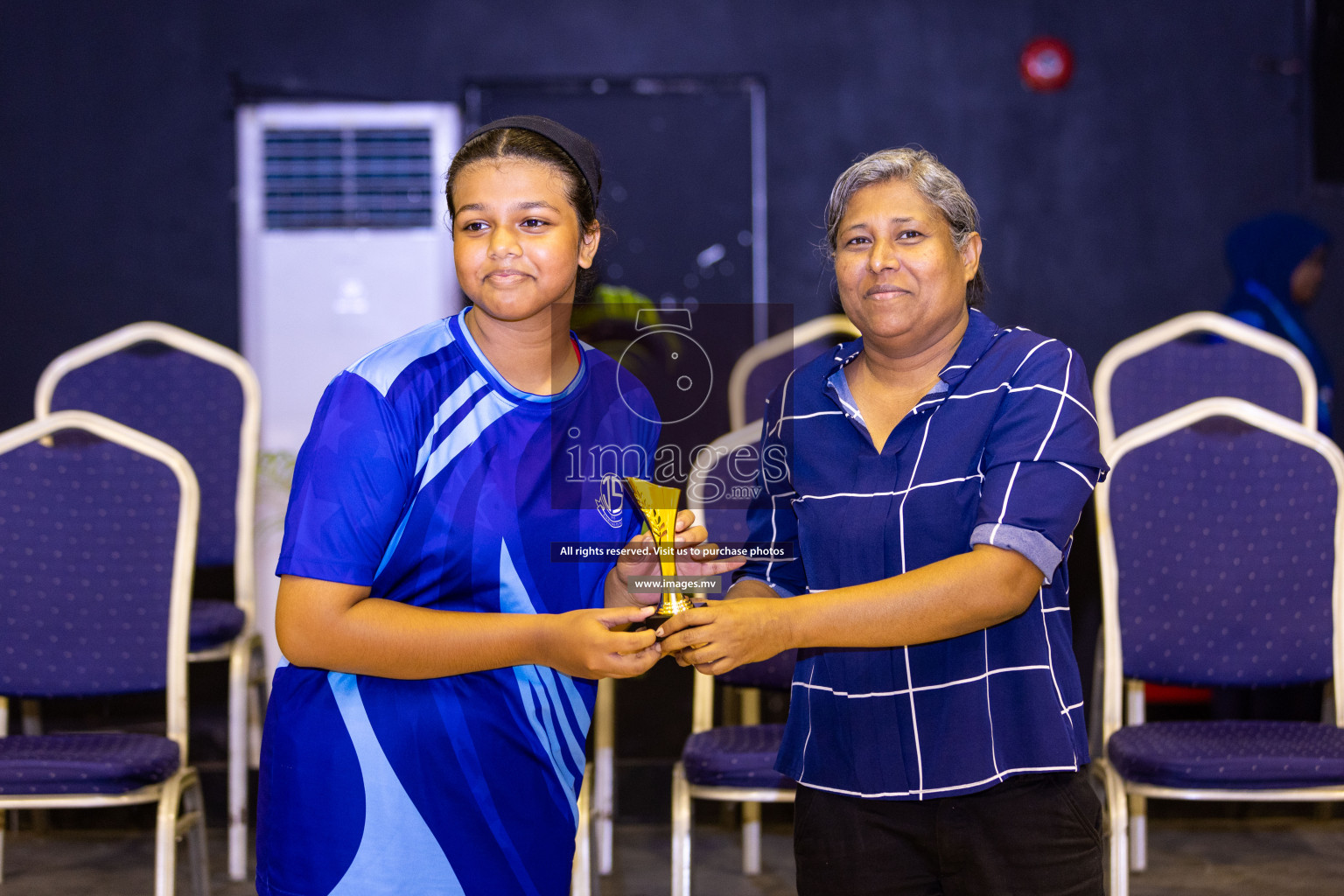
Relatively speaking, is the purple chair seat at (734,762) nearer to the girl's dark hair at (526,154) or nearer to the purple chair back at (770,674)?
the purple chair back at (770,674)

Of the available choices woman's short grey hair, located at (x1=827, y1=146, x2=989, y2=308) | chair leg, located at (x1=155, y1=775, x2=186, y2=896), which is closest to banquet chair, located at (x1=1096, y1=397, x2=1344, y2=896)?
woman's short grey hair, located at (x1=827, y1=146, x2=989, y2=308)

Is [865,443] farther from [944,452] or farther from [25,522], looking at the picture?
[25,522]

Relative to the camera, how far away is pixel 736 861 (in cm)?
281

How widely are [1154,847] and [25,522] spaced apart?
272cm

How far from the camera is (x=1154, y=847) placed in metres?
2.85

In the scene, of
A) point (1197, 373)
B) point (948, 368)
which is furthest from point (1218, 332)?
point (948, 368)

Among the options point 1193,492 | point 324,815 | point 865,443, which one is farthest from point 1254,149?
point 324,815

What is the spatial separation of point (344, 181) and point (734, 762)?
3.00m

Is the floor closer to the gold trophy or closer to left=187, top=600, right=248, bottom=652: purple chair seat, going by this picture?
left=187, top=600, right=248, bottom=652: purple chair seat

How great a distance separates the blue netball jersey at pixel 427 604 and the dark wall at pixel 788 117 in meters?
3.32

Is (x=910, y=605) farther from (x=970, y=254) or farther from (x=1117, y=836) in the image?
(x=1117, y=836)

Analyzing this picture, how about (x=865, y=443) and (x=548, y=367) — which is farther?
(x=865, y=443)

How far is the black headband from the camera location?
107cm

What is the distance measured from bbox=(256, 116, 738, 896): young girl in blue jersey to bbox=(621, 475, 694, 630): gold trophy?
0.02m
